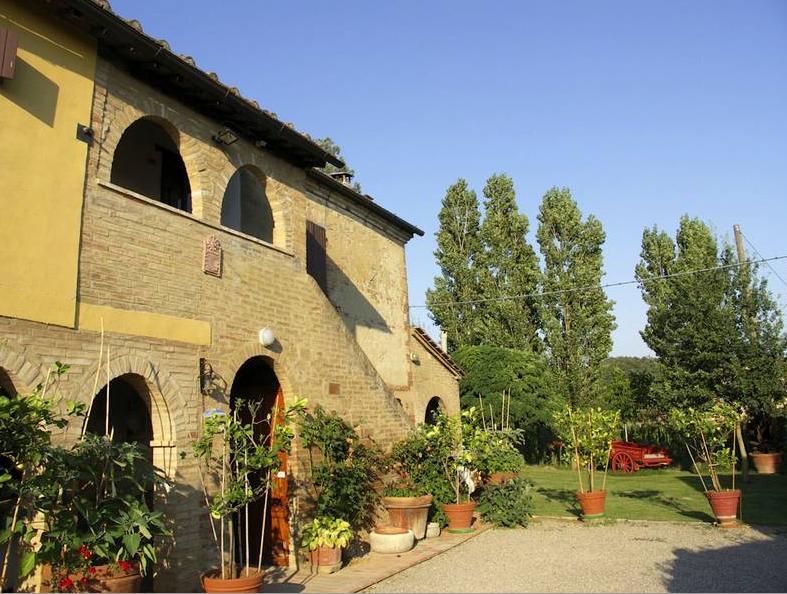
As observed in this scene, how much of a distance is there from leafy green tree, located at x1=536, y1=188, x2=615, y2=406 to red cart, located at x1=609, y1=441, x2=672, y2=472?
3.12m

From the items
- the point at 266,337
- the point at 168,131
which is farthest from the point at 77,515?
the point at 168,131

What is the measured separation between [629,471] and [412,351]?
36.6 feet

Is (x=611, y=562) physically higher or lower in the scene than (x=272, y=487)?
lower

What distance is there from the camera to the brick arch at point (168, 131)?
673 centimetres

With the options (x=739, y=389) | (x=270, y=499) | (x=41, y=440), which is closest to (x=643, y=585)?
(x=270, y=499)

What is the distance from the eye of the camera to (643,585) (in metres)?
6.94

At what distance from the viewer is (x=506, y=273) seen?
27609 mm

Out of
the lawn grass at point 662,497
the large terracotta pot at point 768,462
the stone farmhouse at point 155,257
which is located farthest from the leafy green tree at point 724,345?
the stone farmhouse at point 155,257

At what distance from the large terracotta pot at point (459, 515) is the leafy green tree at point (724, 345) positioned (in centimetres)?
1161

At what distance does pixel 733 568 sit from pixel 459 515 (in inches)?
174

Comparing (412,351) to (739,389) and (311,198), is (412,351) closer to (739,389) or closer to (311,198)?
(311,198)

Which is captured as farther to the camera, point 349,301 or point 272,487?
point 349,301

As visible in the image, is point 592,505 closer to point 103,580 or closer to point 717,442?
point 717,442

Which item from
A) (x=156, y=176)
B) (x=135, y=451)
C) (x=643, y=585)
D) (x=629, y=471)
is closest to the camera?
(x=135, y=451)
